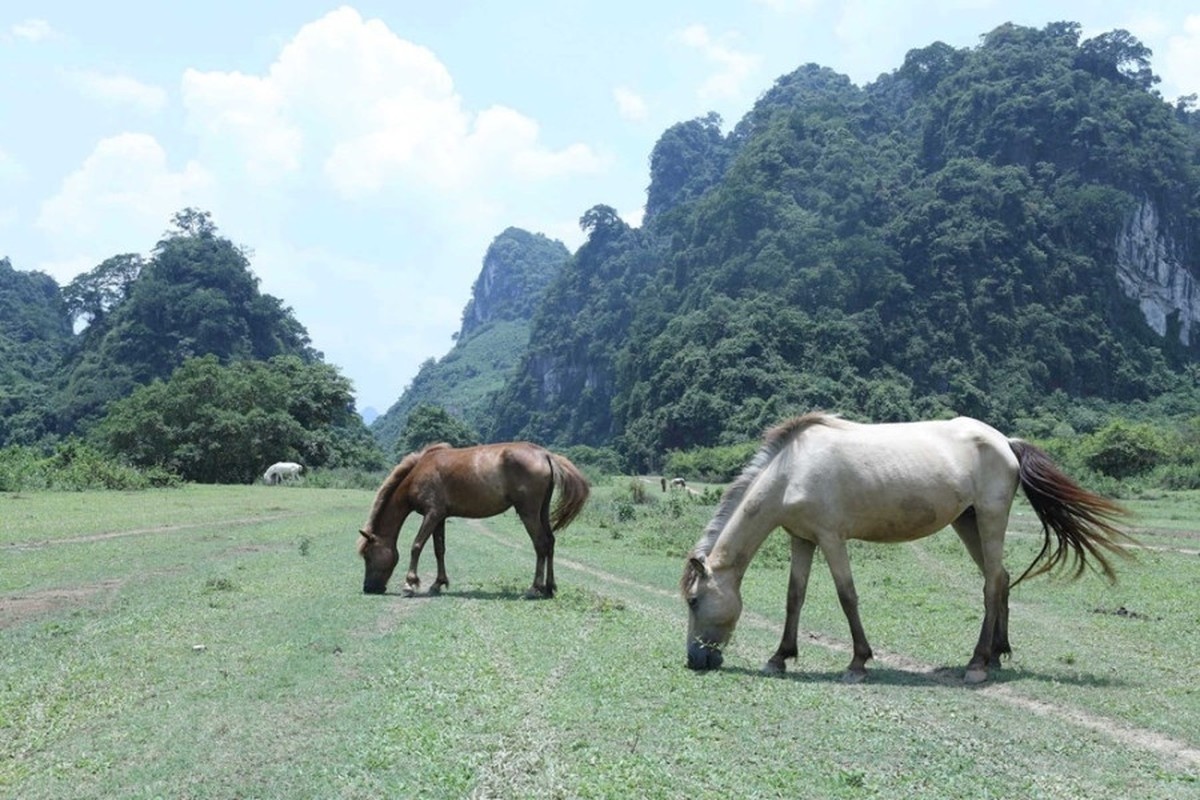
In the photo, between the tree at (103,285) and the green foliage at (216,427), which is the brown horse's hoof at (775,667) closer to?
the green foliage at (216,427)

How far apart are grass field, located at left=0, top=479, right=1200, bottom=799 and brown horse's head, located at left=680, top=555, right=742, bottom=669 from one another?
12.5 inches

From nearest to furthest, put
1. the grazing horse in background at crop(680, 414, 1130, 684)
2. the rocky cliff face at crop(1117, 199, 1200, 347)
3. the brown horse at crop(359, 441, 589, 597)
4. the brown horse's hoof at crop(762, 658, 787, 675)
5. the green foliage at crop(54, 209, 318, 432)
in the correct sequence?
the brown horse's hoof at crop(762, 658, 787, 675), the grazing horse in background at crop(680, 414, 1130, 684), the brown horse at crop(359, 441, 589, 597), the green foliage at crop(54, 209, 318, 432), the rocky cliff face at crop(1117, 199, 1200, 347)

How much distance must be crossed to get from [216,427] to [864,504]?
52.8 metres

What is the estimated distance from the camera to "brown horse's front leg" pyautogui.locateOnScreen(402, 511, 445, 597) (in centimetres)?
1573

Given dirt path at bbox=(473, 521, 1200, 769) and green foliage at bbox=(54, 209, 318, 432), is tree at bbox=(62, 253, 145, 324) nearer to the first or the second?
green foliage at bbox=(54, 209, 318, 432)

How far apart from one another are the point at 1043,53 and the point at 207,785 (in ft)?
446

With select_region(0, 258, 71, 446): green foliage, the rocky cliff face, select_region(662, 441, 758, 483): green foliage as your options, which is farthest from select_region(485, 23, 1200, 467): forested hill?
select_region(0, 258, 71, 446): green foliage

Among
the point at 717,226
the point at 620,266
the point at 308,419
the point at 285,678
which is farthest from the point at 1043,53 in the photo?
the point at 285,678

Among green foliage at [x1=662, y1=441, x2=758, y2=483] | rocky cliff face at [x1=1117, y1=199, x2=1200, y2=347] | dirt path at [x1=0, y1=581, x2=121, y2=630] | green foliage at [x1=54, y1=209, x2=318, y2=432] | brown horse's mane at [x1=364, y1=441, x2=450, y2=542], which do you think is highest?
rocky cliff face at [x1=1117, y1=199, x2=1200, y2=347]

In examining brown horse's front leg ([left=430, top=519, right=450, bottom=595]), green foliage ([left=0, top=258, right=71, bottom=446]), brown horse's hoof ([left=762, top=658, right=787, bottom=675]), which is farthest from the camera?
green foliage ([left=0, top=258, right=71, bottom=446])

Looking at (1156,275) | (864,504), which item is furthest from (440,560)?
(1156,275)

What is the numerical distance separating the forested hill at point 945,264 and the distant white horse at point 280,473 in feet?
137

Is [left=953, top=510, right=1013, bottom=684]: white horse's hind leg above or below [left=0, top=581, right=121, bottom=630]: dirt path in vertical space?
above

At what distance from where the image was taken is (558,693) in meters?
8.77
